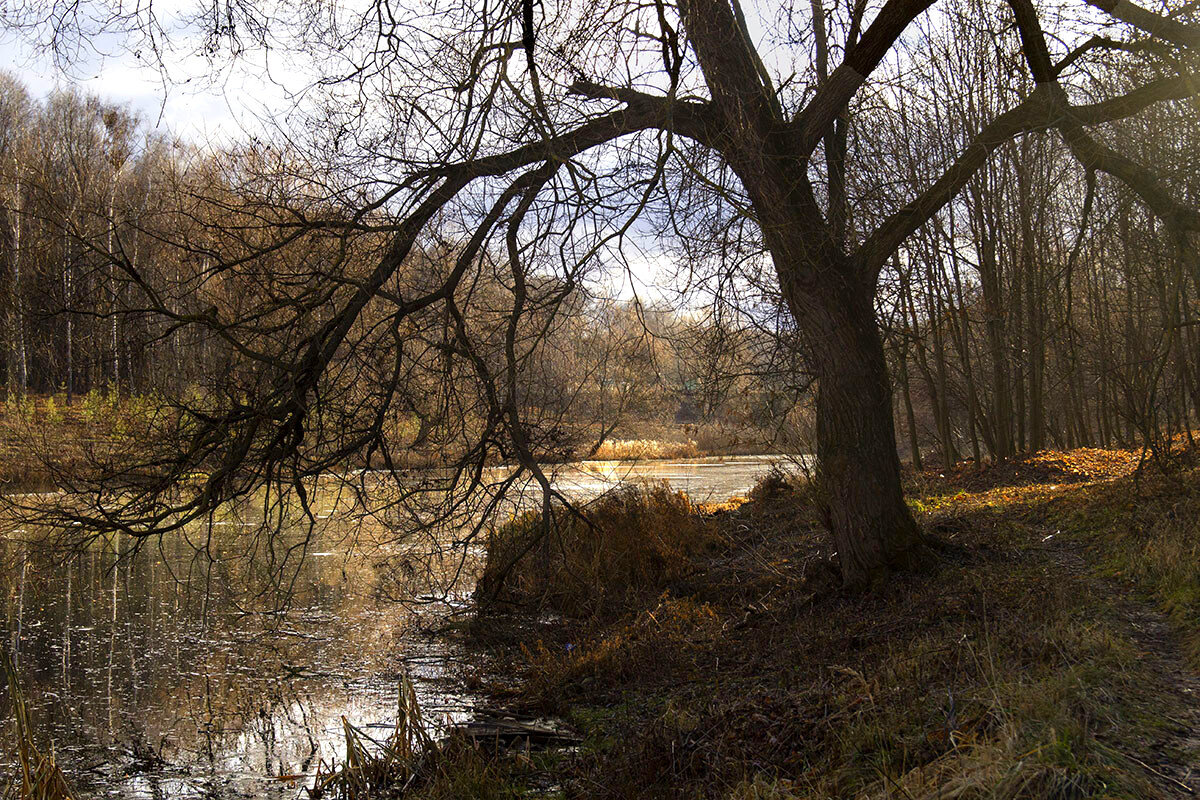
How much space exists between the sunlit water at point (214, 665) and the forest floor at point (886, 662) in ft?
3.59

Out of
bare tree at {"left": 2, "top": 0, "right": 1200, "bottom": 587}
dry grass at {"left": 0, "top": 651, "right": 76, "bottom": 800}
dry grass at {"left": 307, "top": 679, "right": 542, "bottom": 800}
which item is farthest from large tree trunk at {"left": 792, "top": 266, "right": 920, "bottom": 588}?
dry grass at {"left": 0, "top": 651, "right": 76, "bottom": 800}

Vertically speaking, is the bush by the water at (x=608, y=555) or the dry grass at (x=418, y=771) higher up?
the bush by the water at (x=608, y=555)

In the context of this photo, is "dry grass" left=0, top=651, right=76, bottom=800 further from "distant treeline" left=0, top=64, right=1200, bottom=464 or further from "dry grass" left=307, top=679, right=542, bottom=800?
"distant treeline" left=0, top=64, right=1200, bottom=464

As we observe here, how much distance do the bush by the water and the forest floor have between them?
0.05 meters

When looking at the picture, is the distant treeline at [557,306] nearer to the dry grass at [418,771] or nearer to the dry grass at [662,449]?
the dry grass at [418,771]

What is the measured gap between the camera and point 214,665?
8.45 metres

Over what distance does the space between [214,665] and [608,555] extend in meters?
4.73

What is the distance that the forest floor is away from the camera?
385cm

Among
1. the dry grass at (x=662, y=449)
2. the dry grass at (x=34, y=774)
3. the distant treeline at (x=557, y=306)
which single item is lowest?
the dry grass at (x=34, y=774)

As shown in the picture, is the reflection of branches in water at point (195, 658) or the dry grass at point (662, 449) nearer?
the reflection of branches in water at point (195, 658)

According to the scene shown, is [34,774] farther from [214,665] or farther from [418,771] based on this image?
[214,665]

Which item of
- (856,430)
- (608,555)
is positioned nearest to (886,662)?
(856,430)

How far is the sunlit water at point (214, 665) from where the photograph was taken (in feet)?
20.4

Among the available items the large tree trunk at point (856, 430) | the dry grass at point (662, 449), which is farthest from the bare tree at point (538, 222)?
the dry grass at point (662, 449)
